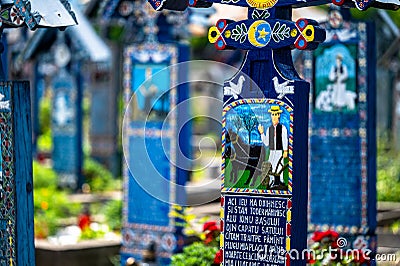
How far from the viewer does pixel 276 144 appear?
6852 mm

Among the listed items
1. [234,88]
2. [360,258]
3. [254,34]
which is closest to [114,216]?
[360,258]

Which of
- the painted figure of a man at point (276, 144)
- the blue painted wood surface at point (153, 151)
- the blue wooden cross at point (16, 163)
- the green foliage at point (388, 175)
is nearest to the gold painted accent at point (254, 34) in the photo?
the painted figure of a man at point (276, 144)

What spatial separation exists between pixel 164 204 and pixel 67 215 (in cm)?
328

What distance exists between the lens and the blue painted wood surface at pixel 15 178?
291 inches

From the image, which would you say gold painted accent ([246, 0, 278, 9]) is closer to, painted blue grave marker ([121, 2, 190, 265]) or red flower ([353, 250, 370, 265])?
red flower ([353, 250, 370, 265])

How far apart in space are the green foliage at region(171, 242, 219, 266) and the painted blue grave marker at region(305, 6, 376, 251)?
1817 mm

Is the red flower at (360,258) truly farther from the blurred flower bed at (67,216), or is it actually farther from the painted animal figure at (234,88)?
the blurred flower bed at (67,216)

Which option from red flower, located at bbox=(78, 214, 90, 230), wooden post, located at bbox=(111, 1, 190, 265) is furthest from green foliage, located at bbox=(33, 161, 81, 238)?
wooden post, located at bbox=(111, 1, 190, 265)

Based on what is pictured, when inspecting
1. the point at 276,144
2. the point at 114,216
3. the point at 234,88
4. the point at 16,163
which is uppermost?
the point at 234,88

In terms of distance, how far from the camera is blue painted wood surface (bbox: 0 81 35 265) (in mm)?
7402

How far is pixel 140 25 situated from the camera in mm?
11648

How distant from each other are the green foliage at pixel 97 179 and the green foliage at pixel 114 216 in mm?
4088

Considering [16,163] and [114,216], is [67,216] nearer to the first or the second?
[114,216]

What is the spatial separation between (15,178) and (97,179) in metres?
10.0
